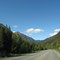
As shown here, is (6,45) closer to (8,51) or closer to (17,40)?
(8,51)

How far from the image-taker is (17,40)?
64.5m

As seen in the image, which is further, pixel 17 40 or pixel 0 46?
pixel 17 40

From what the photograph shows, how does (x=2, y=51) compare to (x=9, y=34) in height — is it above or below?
below

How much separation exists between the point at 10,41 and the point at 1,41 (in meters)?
4.14

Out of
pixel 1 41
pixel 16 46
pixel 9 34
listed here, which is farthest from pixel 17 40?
pixel 1 41

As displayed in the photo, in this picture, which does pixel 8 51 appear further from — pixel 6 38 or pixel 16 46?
pixel 16 46

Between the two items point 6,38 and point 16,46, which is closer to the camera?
point 6,38

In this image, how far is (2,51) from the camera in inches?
1826

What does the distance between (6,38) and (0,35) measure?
238 cm

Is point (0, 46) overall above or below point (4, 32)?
below

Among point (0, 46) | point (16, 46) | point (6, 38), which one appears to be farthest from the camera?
point (16, 46)

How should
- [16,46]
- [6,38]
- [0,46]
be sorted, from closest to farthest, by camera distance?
[0,46], [6,38], [16,46]

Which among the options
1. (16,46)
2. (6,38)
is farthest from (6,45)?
(16,46)

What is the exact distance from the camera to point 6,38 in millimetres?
47375
